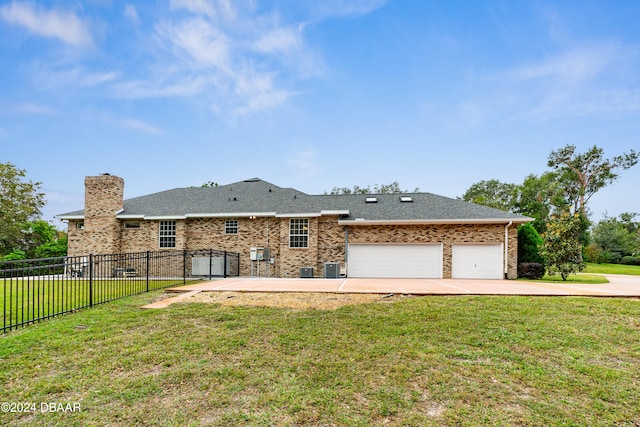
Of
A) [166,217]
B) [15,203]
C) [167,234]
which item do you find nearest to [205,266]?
[167,234]

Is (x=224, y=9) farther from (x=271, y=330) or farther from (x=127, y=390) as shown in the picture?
(x=127, y=390)

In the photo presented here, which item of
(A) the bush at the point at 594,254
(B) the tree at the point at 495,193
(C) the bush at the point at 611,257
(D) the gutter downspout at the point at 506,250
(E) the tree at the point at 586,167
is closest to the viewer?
(D) the gutter downspout at the point at 506,250

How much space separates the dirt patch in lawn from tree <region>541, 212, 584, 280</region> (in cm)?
1151

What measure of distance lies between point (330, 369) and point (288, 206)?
12490mm

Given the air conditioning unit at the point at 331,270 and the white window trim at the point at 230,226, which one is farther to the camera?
the white window trim at the point at 230,226

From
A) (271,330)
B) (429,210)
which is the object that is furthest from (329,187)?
(271,330)

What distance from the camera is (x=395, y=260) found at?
49.8 ft

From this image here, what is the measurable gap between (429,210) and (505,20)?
857 cm

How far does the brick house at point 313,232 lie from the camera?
14828mm

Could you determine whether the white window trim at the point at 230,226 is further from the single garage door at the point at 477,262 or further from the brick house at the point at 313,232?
the single garage door at the point at 477,262

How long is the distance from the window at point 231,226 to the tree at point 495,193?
31371 mm

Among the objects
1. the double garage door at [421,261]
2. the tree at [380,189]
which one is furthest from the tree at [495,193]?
the double garage door at [421,261]

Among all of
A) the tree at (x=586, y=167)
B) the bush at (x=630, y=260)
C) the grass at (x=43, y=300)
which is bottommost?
the bush at (x=630, y=260)

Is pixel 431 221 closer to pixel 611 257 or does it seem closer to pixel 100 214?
pixel 100 214
